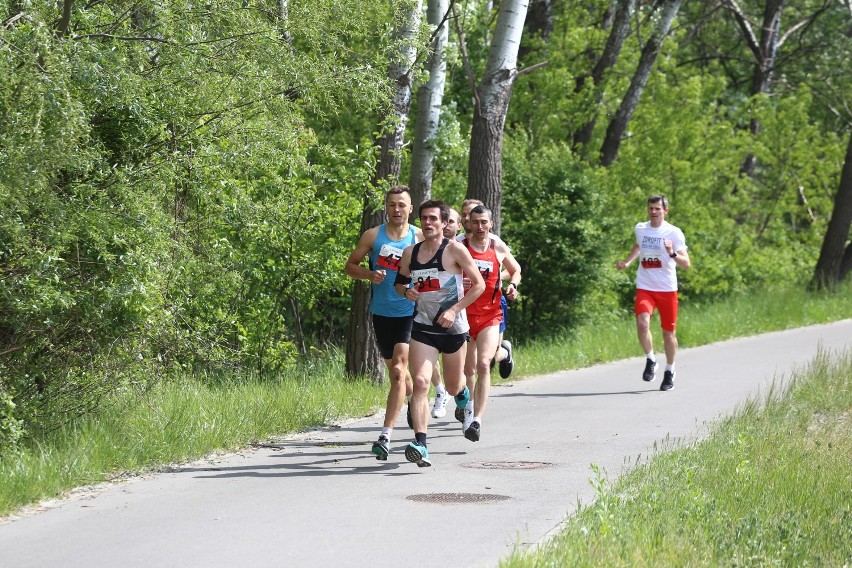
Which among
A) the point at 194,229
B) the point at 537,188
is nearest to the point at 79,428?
the point at 194,229

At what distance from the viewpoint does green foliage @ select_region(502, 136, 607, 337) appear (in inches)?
798

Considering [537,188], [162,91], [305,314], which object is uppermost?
[162,91]

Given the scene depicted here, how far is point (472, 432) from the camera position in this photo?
Answer: 1027 centimetres

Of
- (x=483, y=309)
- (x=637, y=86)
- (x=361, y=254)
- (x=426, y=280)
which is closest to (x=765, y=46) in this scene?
(x=637, y=86)

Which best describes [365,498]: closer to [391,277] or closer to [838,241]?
[391,277]

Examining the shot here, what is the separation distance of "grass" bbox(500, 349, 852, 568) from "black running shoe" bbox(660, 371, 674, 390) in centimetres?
334

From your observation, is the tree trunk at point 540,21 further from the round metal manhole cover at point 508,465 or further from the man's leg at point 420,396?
the round metal manhole cover at point 508,465

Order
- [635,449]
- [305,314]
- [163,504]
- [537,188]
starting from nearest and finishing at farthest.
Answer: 1. [163,504]
2. [635,449]
3. [305,314]
4. [537,188]

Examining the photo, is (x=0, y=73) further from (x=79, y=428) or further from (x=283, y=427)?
(x=283, y=427)

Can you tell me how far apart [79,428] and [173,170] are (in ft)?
6.68

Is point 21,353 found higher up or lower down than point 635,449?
higher up

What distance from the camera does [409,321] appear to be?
10453 millimetres

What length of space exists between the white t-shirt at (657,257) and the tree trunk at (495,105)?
2.62m

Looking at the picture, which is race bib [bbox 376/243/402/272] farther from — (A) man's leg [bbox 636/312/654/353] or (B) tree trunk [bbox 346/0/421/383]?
(A) man's leg [bbox 636/312/654/353]
